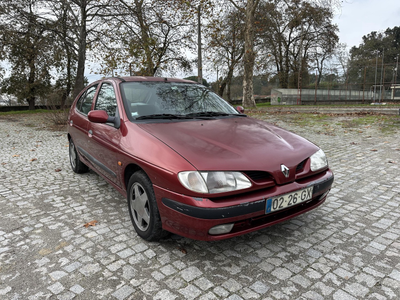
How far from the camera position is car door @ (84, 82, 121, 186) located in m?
3.21

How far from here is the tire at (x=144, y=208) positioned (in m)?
2.59

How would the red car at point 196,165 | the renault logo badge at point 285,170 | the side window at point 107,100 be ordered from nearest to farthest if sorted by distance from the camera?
1. the red car at point 196,165
2. the renault logo badge at point 285,170
3. the side window at point 107,100

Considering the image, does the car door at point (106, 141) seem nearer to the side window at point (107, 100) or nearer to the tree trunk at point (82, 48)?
the side window at point (107, 100)

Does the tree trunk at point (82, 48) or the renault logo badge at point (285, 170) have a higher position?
the tree trunk at point (82, 48)

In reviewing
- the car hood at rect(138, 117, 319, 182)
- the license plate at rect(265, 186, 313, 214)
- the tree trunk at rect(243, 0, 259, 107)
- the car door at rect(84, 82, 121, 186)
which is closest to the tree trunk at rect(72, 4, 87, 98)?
the tree trunk at rect(243, 0, 259, 107)

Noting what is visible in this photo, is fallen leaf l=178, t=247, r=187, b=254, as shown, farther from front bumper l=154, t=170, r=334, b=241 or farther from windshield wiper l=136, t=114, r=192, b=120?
windshield wiper l=136, t=114, r=192, b=120

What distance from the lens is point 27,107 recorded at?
28.8 m

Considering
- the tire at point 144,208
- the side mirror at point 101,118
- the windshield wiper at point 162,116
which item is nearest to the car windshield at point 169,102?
the windshield wiper at point 162,116

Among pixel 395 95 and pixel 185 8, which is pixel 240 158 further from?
pixel 395 95

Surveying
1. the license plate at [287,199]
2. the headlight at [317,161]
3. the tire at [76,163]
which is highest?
the headlight at [317,161]

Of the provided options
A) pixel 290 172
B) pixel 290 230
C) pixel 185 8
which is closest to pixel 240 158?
pixel 290 172

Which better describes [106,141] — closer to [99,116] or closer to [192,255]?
[99,116]

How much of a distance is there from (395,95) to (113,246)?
122 ft

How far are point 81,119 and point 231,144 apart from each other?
2.70 meters
